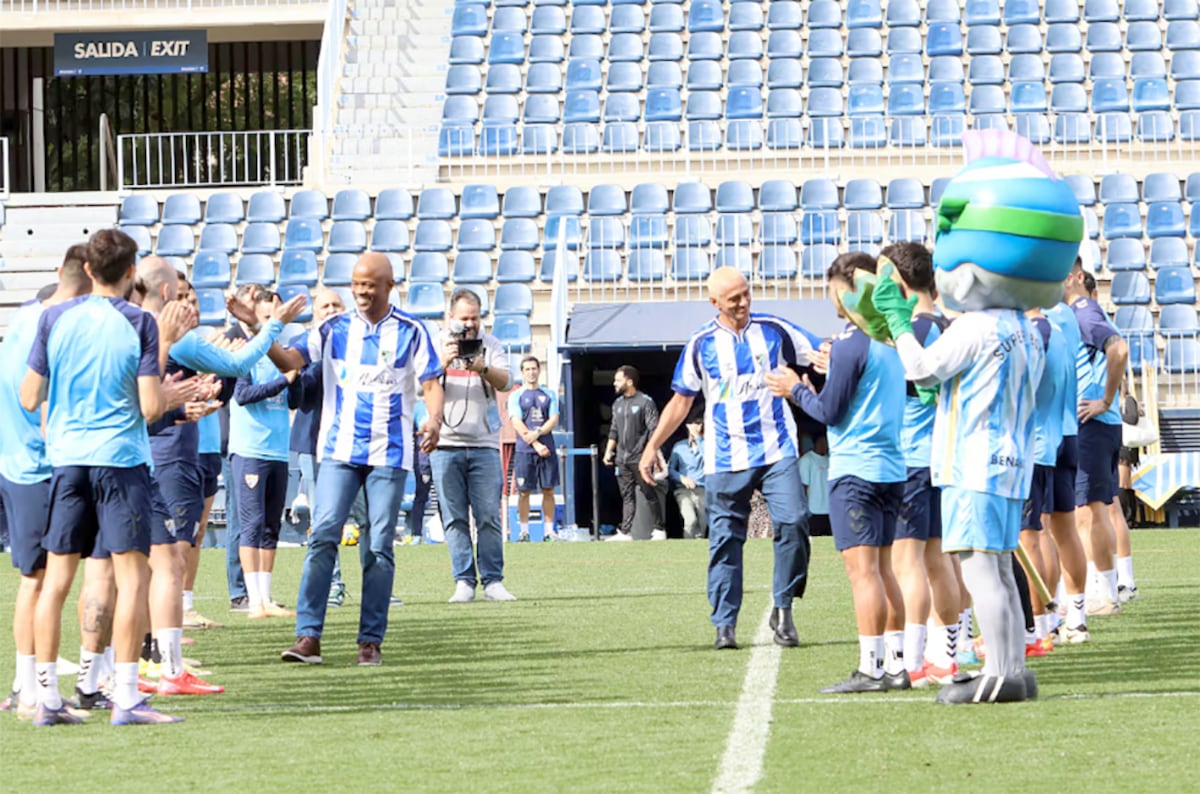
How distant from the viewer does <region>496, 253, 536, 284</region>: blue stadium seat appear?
78.1 feet

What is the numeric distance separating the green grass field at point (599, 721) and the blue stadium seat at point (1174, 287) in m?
11.9

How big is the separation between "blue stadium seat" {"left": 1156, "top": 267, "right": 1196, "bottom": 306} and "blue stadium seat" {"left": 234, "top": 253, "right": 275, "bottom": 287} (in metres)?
10.2

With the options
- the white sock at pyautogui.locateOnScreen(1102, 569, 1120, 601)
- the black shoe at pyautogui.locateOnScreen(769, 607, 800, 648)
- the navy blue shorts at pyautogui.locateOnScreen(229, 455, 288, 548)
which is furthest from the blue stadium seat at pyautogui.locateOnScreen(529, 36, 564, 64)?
the black shoe at pyautogui.locateOnScreen(769, 607, 800, 648)

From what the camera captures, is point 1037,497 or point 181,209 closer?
point 1037,497

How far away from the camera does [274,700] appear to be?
778cm

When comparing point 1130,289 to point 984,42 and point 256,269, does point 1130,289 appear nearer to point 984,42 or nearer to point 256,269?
point 984,42

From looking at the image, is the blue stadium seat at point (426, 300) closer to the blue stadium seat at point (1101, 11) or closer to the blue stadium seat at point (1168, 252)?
the blue stadium seat at point (1168, 252)

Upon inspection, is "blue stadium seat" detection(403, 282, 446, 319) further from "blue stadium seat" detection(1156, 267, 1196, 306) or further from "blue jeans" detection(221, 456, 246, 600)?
"blue jeans" detection(221, 456, 246, 600)

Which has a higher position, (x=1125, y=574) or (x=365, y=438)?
(x=365, y=438)

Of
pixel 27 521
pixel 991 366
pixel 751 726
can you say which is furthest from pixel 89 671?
pixel 991 366

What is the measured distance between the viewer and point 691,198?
24.4 m

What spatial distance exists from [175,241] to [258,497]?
46.4ft

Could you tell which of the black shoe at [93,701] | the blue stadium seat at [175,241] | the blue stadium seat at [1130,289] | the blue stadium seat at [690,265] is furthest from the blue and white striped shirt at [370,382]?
the blue stadium seat at [175,241]

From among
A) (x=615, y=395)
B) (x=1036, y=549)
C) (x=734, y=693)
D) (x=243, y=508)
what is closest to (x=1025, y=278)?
(x=734, y=693)
